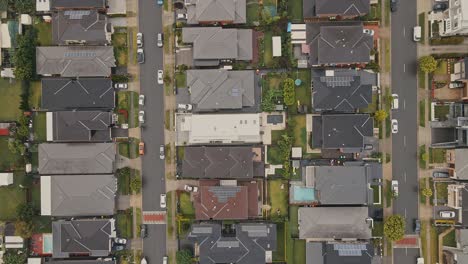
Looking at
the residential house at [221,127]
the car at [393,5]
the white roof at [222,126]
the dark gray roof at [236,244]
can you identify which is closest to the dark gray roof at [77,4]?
the residential house at [221,127]

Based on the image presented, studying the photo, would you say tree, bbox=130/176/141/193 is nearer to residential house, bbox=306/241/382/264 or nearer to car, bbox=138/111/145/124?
car, bbox=138/111/145/124

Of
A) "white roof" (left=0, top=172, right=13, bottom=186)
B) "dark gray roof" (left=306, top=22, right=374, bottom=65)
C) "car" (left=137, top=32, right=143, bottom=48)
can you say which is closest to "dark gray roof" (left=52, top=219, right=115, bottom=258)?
"white roof" (left=0, top=172, right=13, bottom=186)

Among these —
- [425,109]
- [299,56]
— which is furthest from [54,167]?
[425,109]

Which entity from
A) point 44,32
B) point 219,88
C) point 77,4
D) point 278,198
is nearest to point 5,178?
point 44,32

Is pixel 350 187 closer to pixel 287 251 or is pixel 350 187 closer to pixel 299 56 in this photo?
pixel 287 251

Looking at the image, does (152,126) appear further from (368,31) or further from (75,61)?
(368,31)

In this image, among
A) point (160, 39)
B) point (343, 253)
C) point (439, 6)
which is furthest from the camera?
point (160, 39)
